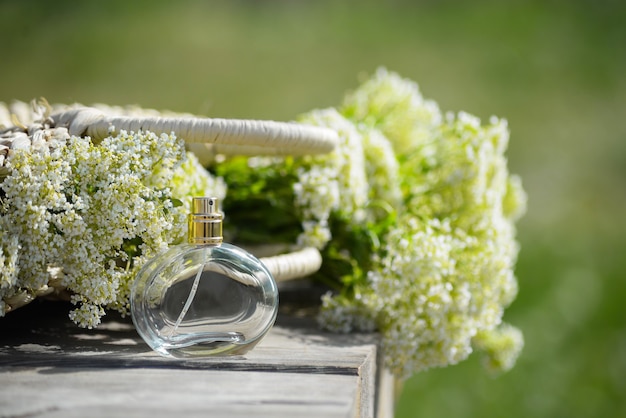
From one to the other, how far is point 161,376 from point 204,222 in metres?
0.20

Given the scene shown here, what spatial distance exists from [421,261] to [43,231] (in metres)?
0.63

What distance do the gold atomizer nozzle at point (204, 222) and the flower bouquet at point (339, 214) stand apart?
0.28ft

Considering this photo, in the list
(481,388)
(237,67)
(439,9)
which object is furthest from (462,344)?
(439,9)

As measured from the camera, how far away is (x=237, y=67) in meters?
5.61

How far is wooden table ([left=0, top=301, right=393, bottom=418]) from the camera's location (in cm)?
74

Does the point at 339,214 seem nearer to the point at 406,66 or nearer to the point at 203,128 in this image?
the point at 203,128

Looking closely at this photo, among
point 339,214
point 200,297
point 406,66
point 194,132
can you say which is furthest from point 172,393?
point 406,66

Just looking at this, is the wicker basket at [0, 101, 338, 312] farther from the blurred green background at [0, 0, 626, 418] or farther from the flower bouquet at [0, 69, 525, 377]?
the blurred green background at [0, 0, 626, 418]

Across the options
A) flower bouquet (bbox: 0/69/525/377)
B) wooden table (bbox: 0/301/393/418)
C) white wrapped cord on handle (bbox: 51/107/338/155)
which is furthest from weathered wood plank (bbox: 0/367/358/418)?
white wrapped cord on handle (bbox: 51/107/338/155)

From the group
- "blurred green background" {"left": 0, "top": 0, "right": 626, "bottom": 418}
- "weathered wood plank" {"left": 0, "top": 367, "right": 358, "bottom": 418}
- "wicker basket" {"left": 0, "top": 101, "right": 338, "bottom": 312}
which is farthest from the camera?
"blurred green background" {"left": 0, "top": 0, "right": 626, "bottom": 418}

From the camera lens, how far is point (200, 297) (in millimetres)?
937

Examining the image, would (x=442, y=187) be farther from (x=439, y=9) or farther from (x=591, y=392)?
(x=439, y=9)

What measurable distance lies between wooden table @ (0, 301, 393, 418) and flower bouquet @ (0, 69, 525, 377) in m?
0.08

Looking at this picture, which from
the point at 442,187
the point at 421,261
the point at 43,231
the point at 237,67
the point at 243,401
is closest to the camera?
the point at 243,401
